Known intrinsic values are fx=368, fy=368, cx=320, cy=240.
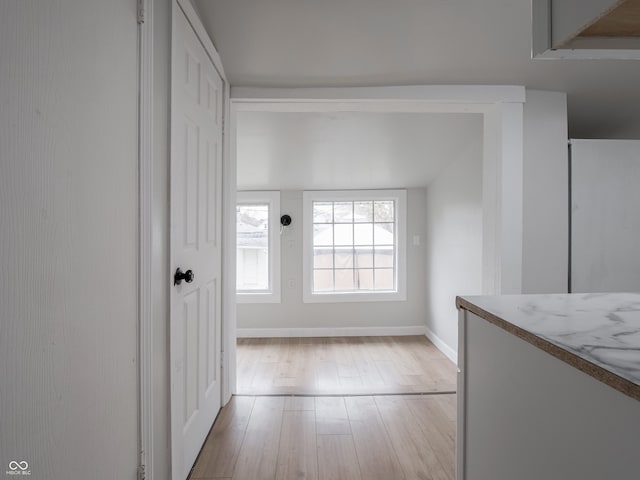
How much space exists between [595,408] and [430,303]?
3.34 m

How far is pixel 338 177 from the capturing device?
3.64 meters

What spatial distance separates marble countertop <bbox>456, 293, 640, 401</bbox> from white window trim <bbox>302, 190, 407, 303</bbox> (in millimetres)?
2873

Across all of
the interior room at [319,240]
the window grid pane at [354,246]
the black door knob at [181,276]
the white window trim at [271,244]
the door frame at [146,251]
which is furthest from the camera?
the window grid pane at [354,246]

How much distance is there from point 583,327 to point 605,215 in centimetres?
197

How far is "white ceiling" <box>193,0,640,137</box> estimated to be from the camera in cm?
163

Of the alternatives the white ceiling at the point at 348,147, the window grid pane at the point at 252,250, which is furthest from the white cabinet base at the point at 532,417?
the window grid pane at the point at 252,250

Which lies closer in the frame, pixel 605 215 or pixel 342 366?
pixel 605 215

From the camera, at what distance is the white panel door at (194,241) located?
4.70 feet

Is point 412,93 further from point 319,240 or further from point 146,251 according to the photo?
point 319,240

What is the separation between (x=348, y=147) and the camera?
10.2 ft

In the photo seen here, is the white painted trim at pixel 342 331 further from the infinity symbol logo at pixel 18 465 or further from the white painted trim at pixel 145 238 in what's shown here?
the infinity symbol logo at pixel 18 465

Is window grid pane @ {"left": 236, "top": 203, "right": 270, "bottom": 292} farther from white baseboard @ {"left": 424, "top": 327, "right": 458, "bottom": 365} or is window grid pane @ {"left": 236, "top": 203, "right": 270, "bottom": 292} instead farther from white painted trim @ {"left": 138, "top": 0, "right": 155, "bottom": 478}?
white painted trim @ {"left": 138, "top": 0, "right": 155, "bottom": 478}

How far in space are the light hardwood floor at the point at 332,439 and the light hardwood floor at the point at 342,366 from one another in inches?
7.3

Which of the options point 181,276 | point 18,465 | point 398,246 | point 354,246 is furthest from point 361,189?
point 18,465
